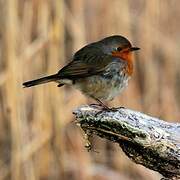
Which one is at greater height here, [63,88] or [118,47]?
[118,47]

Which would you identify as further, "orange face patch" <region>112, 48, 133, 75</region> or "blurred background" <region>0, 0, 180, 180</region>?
"blurred background" <region>0, 0, 180, 180</region>

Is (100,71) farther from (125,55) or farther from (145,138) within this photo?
(145,138)

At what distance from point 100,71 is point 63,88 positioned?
965mm

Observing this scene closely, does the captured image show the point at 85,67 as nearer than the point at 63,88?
Yes

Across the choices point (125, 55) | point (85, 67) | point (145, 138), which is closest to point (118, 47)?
point (125, 55)

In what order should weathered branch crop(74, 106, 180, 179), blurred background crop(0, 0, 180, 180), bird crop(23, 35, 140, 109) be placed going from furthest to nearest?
1. blurred background crop(0, 0, 180, 180)
2. bird crop(23, 35, 140, 109)
3. weathered branch crop(74, 106, 180, 179)

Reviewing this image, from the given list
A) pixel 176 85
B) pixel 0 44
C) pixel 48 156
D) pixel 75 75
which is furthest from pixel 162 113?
pixel 75 75

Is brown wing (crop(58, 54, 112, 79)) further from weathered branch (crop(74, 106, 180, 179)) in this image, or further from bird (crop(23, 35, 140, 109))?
weathered branch (crop(74, 106, 180, 179))

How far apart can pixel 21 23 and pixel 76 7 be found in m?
0.35

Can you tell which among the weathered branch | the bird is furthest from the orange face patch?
the weathered branch

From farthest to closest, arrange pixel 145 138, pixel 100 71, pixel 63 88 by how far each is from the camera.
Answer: pixel 63 88 < pixel 100 71 < pixel 145 138

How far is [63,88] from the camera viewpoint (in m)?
3.06

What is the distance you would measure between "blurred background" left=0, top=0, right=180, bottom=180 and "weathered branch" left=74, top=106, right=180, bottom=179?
121 centimetres

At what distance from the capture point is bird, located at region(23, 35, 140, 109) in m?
2.07
